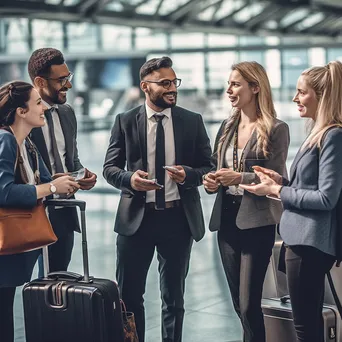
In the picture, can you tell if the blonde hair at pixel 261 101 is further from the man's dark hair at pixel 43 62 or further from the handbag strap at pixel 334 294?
the man's dark hair at pixel 43 62

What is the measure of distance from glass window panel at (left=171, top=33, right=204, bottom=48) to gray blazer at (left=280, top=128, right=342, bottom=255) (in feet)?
26.4

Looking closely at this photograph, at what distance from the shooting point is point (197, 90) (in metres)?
12.0

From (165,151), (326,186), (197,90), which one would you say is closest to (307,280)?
(326,186)

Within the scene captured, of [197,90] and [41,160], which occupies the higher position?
[197,90]

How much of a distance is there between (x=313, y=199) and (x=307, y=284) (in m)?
0.43

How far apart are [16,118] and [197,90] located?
8.04m

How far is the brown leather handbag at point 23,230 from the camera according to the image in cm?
391

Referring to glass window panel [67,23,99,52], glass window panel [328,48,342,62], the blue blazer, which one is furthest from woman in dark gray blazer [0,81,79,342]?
glass window panel [328,48,342,62]

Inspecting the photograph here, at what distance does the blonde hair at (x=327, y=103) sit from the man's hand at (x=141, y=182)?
35.2 inches

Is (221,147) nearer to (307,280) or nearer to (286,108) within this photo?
(307,280)

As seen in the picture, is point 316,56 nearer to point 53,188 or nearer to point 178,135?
point 178,135

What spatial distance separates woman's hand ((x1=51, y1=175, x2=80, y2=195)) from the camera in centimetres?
409

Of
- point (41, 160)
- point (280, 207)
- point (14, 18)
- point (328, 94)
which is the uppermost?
point (14, 18)

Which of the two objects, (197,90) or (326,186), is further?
(197,90)
